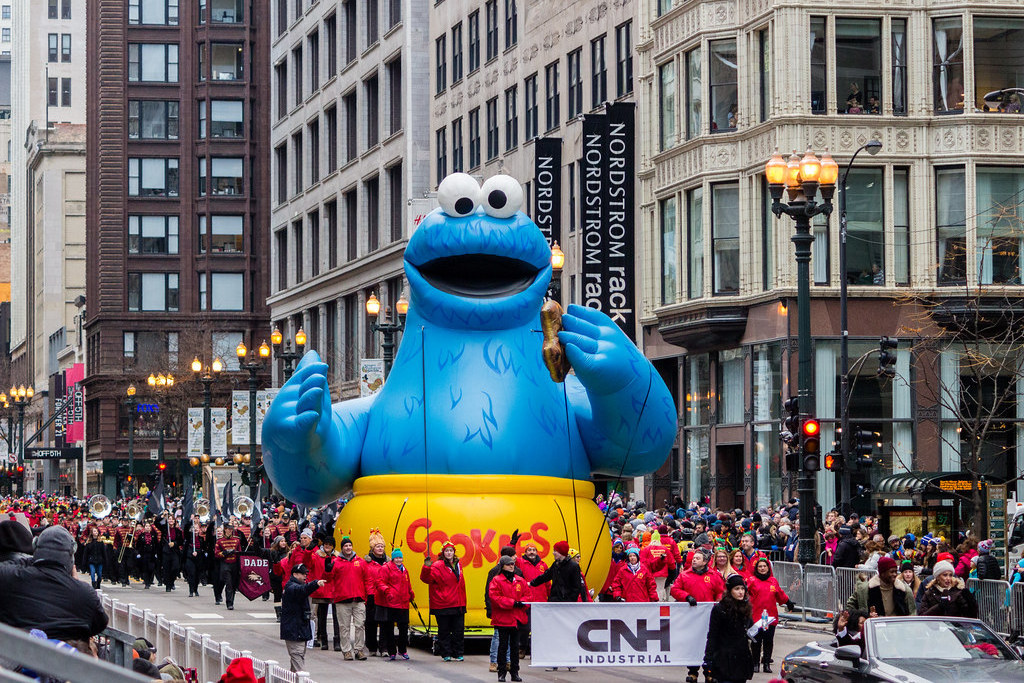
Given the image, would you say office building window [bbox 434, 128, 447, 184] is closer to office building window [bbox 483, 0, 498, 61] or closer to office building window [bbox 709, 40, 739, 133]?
office building window [bbox 483, 0, 498, 61]

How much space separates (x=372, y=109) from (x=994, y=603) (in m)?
52.8

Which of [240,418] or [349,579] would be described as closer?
[349,579]

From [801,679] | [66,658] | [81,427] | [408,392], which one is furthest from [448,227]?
[81,427]

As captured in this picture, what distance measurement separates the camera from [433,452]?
66.6 feet

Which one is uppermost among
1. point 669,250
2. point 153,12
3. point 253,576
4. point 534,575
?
point 153,12

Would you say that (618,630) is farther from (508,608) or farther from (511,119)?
(511,119)

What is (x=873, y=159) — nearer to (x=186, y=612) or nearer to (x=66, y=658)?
(x=186, y=612)

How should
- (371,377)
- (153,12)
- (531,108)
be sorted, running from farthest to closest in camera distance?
1. (153,12)
2. (531,108)
3. (371,377)

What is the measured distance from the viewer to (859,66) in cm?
A: 4003

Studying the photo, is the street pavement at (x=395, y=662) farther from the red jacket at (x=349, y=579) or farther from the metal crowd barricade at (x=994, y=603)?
the metal crowd barricade at (x=994, y=603)

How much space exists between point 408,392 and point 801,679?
7.53 metres

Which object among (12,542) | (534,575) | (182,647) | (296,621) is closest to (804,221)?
(534,575)

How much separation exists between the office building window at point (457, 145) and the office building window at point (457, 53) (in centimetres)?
157

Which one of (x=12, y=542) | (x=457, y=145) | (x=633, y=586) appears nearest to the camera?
(x=12, y=542)
